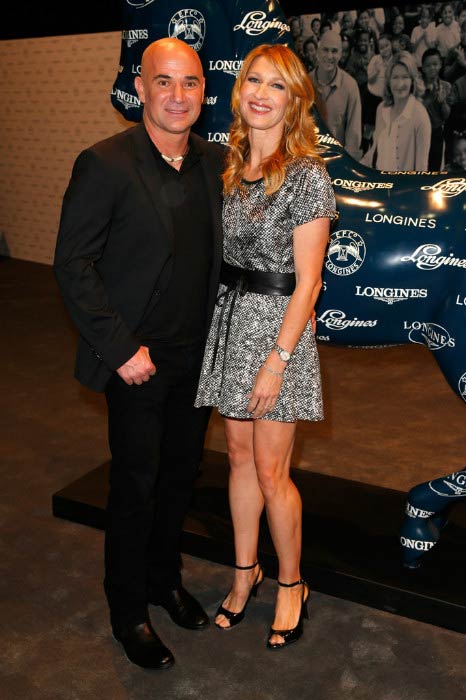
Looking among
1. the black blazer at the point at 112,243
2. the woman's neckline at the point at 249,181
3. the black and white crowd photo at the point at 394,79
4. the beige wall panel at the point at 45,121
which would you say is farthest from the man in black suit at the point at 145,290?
the beige wall panel at the point at 45,121

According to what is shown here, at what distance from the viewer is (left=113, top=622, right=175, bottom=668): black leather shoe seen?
221cm

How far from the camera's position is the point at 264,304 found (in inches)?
81.7

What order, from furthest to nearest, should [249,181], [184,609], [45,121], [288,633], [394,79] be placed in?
[45,121] < [394,79] < [184,609] < [288,633] < [249,181]

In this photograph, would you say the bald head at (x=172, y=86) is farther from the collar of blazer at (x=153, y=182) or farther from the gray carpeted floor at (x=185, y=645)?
the gray carpeted floor at (x=185, y=645)

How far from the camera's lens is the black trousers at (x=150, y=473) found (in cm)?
212

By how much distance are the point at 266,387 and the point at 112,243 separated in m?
0.54

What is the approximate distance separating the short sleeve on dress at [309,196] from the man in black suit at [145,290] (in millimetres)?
259

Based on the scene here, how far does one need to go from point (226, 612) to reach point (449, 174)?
1.50 meters

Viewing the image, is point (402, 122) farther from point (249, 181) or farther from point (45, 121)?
point (249, 181)

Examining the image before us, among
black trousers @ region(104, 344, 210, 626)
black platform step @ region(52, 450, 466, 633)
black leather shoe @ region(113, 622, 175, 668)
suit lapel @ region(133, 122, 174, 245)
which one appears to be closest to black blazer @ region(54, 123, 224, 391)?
suit lapel @ region(133, 122, 174, 245)

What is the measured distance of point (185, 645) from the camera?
91.0 inches

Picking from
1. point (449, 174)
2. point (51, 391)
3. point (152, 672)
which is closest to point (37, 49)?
point (51, 391)

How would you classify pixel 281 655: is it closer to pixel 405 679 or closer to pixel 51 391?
pixel 405 679

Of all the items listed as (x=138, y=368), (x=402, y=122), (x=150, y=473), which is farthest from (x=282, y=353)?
(x=402, y=122)
